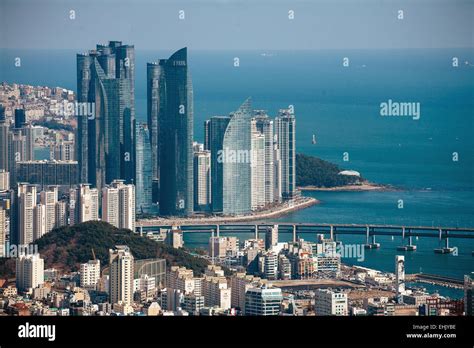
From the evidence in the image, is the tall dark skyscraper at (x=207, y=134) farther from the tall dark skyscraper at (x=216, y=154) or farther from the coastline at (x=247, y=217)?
the coastline at (x=247, y=217)

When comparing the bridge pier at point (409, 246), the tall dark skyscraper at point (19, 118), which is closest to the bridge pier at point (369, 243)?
the bridge pier at point (409, 246)

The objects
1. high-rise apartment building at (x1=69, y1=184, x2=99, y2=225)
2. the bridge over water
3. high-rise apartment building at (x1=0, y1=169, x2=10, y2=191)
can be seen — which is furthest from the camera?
high-rise apartment building at (x1=0, y1=169, x2=10, y2=191)

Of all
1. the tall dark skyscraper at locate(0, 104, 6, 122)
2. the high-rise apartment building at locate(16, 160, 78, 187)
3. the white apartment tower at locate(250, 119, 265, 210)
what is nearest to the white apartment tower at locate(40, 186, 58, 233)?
the high-rise apartment building at locate(16, 160, 78, 187)

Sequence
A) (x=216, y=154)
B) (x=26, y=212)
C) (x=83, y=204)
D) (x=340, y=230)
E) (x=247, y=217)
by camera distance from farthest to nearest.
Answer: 1. (x=216, y=154)
2. (x=247, y=217)
3. (x=340, y=230)
4. (x=83, y=204)
5. (x=26, y=212)

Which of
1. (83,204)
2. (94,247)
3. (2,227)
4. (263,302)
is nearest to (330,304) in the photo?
(263,302)

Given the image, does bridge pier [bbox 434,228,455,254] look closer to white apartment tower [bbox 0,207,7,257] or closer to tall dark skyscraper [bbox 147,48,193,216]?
tall dark skyscraper [bbox 147,48,193,216]

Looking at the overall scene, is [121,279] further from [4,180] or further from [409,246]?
[4,180]
